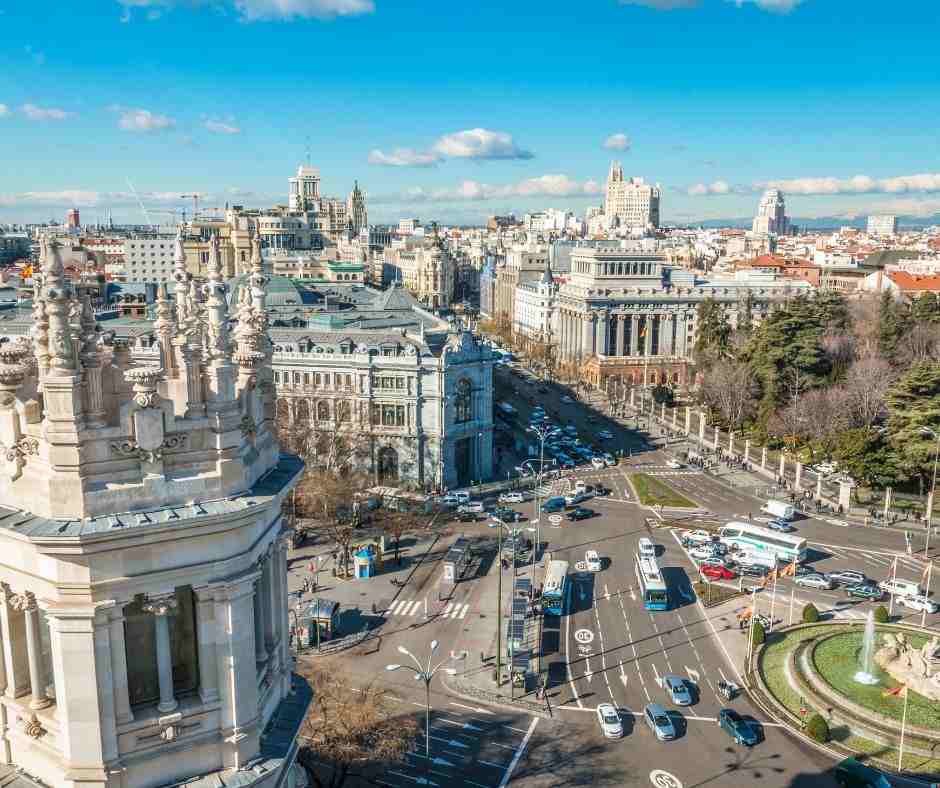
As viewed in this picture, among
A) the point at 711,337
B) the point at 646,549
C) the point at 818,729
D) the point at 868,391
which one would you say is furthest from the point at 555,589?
the point at 711,337

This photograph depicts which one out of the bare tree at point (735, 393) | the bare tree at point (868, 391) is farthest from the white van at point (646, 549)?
the bare tree at point (735, 393)

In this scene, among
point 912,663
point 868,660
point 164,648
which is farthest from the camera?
point 868,660

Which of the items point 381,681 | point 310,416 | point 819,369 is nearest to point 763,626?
point 381,681

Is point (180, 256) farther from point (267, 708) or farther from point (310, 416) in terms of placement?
point (310, 416)

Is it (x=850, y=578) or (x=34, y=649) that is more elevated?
(x=34, y=649)

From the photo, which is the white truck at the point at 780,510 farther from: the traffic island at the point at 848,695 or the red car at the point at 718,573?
the traffic island at the point at 848,695

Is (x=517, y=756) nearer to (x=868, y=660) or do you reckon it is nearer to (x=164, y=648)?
(x=868, y=660)
